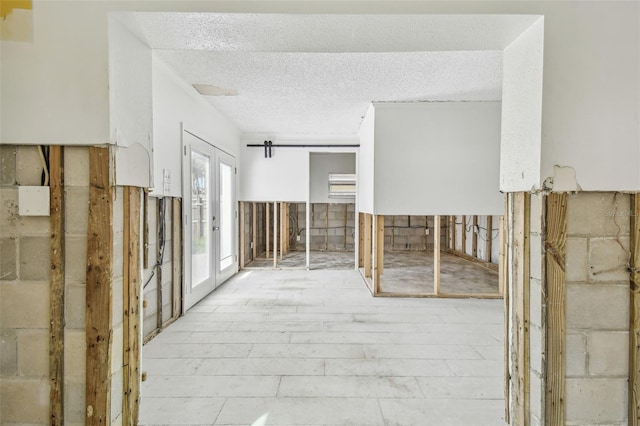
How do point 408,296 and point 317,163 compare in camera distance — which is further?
point 317,163

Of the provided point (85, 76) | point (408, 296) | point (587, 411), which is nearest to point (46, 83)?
point (85, 76)

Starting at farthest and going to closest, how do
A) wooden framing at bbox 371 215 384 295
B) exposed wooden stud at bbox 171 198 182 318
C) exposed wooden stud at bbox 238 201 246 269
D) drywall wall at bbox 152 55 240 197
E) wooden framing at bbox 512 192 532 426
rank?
exposed wooden stud at bbox 238 201 246 269
wooden framing at bbox 371 215 384 295
exposed wooden stud at bbox 171 198 182 318
drywall wall at bbox 152 55 240 197
wooden framing at bbox 512 192 532 426

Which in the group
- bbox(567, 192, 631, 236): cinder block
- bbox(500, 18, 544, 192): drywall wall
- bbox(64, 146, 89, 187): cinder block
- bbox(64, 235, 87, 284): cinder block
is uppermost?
bbox(500, 18, 544, 192): drywall wall

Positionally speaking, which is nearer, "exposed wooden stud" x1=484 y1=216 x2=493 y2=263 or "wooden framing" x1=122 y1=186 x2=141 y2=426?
"wooden framing" x1=122 y1=186 x2=141 y2=426

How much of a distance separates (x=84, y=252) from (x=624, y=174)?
7.63 ft

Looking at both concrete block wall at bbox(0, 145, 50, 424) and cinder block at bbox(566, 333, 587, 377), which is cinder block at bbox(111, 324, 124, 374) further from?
cinder block at bbox(566, 333, 587, 377)

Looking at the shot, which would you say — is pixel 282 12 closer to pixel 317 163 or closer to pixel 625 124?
pixel 625 124

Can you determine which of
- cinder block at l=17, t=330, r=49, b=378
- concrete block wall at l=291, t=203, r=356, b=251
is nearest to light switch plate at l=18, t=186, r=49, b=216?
cinder block at l=17, t=330, r=49, b=378

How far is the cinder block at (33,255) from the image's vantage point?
4.83 ft

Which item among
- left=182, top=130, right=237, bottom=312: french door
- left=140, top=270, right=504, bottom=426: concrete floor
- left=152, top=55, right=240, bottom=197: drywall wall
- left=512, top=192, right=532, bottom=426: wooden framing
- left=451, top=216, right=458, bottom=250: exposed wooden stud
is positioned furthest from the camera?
left=451, top=216, right=458, bottom=250: exposed wooden stud

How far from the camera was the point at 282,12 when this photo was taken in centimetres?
140

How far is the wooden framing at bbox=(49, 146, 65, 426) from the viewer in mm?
1456

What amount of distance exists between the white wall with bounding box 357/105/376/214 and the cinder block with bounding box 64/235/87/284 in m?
3.42

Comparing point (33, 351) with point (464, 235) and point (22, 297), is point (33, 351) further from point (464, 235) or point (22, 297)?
point (464, 235)
